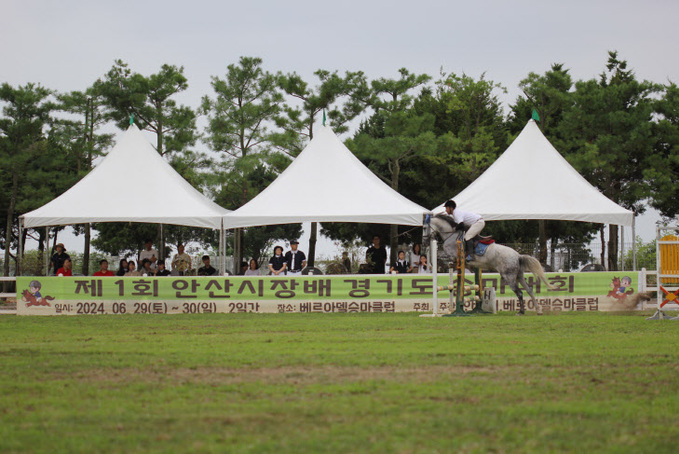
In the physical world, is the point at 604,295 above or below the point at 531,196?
below

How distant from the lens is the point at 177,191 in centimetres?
2370

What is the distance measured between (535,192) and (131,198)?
1119 centimetres

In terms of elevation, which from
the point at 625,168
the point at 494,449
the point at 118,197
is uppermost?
the point at 625,168

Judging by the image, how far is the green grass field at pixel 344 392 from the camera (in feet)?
17.3

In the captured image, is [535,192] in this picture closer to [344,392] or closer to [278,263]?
[278,263]

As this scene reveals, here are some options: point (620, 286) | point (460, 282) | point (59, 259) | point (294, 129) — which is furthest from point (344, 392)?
point (294, 129)

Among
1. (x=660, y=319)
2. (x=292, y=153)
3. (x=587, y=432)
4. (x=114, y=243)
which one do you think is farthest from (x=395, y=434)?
(x=114, y=243)

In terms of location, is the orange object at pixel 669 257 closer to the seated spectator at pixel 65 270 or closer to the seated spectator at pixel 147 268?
the seated spectator at pixel 147 268

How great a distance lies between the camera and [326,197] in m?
22.5

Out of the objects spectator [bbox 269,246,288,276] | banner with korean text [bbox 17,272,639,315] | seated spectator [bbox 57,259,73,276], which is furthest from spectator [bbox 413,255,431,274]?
seated spectator [bbox 57,259,73,276]

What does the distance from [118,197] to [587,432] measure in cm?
1943

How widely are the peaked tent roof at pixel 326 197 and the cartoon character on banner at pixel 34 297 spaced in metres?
4.88

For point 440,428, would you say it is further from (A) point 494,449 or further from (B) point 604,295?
(B) point 604,295

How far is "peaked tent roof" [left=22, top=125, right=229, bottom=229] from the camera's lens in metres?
22.2
